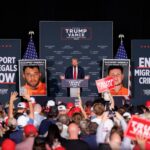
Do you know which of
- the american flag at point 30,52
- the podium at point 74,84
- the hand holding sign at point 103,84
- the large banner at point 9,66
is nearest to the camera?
the hand holding sign at point 103,84

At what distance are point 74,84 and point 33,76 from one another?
1613 millimetres

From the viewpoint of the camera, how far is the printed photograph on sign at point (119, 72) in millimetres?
24328

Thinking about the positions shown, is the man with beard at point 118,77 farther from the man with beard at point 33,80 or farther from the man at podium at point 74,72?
the man with beard at point 33,80

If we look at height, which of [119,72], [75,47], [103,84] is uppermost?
[75,47]

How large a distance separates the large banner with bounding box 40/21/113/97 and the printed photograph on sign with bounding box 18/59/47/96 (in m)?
0.58

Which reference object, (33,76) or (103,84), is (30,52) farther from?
(103,84)

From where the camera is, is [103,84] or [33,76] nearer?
[103,84]

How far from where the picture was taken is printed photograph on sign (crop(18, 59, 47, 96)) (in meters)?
24.3

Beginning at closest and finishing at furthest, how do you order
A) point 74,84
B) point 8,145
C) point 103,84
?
1. point 8,145
2. point 103,84
3. point 74,84

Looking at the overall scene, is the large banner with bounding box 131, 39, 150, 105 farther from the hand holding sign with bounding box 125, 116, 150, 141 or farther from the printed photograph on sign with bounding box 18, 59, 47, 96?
the hand holding sign with bounding box 125, 116, 150, 141

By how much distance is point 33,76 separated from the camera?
80.4 feet

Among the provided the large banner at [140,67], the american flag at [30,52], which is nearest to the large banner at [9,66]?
the american flag at [30,52]

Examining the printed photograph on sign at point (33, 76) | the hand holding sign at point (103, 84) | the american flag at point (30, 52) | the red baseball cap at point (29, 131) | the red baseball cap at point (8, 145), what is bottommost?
the red baseball cap at point (8, 145)

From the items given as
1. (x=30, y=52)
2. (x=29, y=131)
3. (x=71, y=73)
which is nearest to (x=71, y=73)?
(x=71, y=73)
